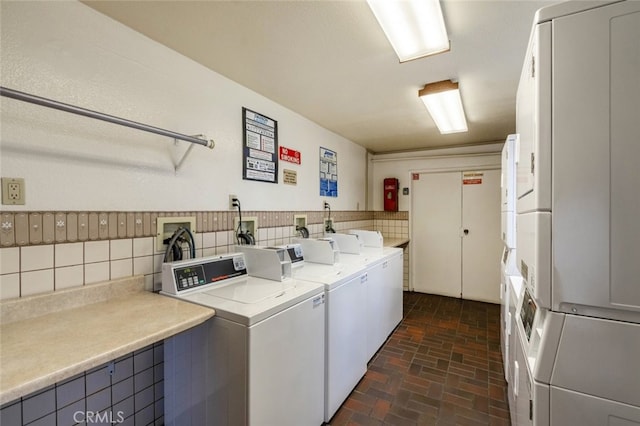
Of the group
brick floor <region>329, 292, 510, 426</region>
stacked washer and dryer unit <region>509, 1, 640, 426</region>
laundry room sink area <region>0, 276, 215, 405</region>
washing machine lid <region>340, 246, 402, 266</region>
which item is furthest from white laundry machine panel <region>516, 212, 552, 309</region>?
washing machine lid <region>340, 246, 402, 266</region>

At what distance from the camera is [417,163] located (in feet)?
15.5

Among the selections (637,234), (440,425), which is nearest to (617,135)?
(637,234)

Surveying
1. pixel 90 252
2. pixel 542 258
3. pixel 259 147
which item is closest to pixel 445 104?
pixel 259 147

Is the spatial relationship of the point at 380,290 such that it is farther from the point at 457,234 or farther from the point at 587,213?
the point at 457,234

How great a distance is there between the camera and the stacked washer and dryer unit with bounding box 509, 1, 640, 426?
72cm

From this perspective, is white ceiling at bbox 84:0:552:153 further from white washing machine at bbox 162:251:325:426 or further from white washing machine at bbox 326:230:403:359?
white washing machine at bbox 326:230:403:359

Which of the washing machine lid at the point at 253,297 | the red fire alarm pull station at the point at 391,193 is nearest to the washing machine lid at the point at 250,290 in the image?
the washing machine lid at the point at 253,297

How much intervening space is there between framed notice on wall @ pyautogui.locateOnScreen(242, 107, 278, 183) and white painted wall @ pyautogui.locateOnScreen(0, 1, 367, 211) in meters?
0.07

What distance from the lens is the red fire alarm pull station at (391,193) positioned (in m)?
4.79

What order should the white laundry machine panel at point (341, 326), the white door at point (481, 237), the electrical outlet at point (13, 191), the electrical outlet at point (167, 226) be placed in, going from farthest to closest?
1. the white door at point (481, 237)
2. the white laundry machine panel at point (341, 326)
3. the electrical outlet at point (167, 226)
4. the electrical outlet at point (13, 191)

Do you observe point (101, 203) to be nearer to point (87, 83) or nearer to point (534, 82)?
point (87, 83)

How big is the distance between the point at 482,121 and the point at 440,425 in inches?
121

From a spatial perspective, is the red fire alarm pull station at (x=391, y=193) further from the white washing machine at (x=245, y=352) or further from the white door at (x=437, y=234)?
the white washing machine at (x=245, y=352)

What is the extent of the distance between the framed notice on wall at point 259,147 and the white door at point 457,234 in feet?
9.66
